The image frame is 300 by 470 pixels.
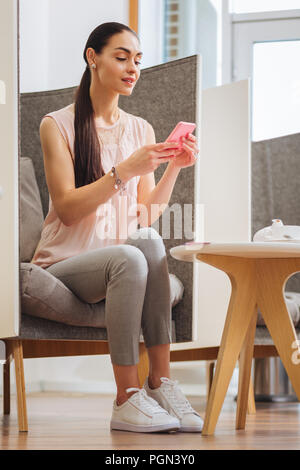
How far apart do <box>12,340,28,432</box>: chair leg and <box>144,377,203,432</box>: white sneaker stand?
215 millimetres

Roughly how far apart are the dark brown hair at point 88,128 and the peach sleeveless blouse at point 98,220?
1cm

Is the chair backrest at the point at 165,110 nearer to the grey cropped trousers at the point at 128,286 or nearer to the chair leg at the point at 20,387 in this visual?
the grey cropped trousers at the point at 128,286

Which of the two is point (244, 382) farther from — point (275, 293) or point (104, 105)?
point (104, 105)

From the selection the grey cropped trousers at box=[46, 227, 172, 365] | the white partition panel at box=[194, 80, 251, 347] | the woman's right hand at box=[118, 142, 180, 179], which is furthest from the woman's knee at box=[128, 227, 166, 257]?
the white partition panel at box=[194, 80, 251, 347]

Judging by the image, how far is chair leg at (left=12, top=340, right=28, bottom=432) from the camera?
1167 millimetres

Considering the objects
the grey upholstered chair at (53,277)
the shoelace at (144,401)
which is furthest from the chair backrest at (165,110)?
the shoelace at (144,401)

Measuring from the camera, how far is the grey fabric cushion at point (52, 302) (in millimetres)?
1182

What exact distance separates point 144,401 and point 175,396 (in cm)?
7

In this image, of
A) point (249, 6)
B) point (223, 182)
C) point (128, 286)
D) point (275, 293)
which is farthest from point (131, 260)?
point (249, 6)

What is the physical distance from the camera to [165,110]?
1.42 m

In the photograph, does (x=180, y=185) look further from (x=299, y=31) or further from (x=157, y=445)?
(x=299, y=31)

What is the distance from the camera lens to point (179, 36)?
235 centimetres
